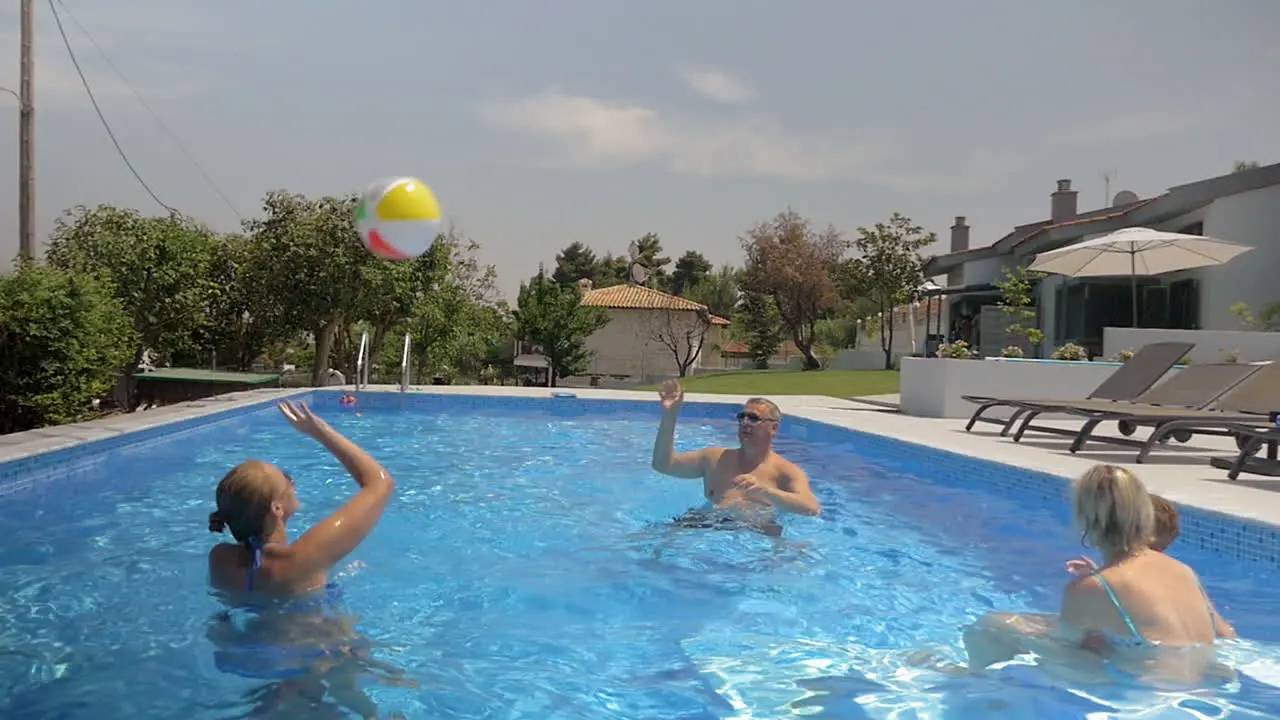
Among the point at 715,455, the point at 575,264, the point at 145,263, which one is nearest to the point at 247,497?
the point at 715,455

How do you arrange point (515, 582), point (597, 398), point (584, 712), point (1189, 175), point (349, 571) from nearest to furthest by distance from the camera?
point (584, 712)
point (349, 571)
point (515, 582)
point (597, 398)
point (1189, 175)

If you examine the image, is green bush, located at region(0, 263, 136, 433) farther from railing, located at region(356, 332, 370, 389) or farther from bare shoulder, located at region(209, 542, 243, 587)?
bare shoulder, located at region(209, 542, 243, 587)

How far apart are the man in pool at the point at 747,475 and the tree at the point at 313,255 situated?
14993 millimetres

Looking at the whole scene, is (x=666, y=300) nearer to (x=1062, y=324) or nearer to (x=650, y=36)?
(x=1062, y=324)

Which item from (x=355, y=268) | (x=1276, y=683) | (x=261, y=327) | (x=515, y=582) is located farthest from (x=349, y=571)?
(x=261, y=327)

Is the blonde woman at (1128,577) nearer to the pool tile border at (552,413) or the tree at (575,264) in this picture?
the pool tile border at (552,413)

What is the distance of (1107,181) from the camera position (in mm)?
31625

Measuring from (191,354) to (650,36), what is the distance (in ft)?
39.9

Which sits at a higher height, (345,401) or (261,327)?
(261,327)

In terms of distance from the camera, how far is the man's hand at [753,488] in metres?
5.46

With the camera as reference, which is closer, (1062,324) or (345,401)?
(345,401)

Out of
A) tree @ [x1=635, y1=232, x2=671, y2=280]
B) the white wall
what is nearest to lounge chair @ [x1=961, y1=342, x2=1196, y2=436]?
the white wall

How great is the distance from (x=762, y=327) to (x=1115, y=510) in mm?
38660

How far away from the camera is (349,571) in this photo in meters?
4.61
